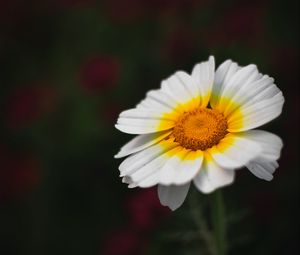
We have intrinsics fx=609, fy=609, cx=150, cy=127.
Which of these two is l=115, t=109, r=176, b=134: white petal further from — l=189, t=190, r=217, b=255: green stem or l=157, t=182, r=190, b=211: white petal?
l=189, t=190, r=217, b=255: green stem

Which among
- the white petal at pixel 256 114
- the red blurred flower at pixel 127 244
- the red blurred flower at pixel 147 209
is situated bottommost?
the white petal at pixel 256 114

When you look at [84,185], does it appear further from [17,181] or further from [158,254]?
[158,254]

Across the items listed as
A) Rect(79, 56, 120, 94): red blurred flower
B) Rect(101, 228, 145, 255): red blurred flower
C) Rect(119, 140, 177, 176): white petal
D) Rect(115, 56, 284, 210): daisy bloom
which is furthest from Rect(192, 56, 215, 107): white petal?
Rect(79, 56, 120, 94): red blurred flower

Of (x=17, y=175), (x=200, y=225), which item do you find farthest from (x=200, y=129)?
(x=17, y=175)

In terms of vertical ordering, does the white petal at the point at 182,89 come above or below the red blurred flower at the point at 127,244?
below

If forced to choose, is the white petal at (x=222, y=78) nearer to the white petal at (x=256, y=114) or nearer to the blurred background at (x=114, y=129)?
the white petal at (x=256, y=114)

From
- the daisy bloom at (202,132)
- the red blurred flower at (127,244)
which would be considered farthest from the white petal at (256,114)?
the red blurred flower at (127,244)

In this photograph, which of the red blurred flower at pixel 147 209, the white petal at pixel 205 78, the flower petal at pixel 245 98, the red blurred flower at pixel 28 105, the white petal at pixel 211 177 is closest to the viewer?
the white petal at pixel 211 177

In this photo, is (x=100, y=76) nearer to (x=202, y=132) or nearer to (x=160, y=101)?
(x=160, y=101)
